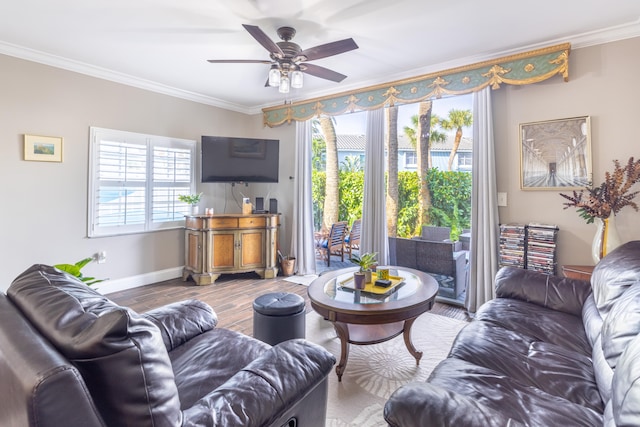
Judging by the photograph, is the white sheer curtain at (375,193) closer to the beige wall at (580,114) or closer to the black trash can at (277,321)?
→ the beige wall at (580,114)

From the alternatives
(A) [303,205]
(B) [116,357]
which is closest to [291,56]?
(A) [303,205]

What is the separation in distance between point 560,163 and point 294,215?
3.32 metres

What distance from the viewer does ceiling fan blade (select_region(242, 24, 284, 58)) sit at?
86.8 inches

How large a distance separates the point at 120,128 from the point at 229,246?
2.02 m

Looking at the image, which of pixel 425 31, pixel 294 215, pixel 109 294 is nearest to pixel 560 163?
pixel 425 31

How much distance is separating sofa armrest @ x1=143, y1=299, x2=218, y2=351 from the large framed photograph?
123 inches

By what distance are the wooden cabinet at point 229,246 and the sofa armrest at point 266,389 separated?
10.5 ft

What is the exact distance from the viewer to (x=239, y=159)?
4793 mm

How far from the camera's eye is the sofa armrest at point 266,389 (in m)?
1.05

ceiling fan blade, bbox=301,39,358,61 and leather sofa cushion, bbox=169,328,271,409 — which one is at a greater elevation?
ceiling fan blade, bbox=301,39,358,61

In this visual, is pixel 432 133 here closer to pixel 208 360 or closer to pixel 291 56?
pixel 291 56

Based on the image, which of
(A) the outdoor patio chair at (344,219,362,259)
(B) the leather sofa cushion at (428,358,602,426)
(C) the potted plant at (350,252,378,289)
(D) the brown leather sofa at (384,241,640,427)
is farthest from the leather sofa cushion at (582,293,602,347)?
(A) the outdoor patio chair at (344,219,362,259)

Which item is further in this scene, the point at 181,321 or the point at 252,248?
the point at 252,248

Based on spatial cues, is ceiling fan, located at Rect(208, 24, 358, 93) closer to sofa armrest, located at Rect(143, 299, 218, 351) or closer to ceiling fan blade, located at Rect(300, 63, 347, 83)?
ceiling fan blade, located at Rect(300, 63, 347, 83)
